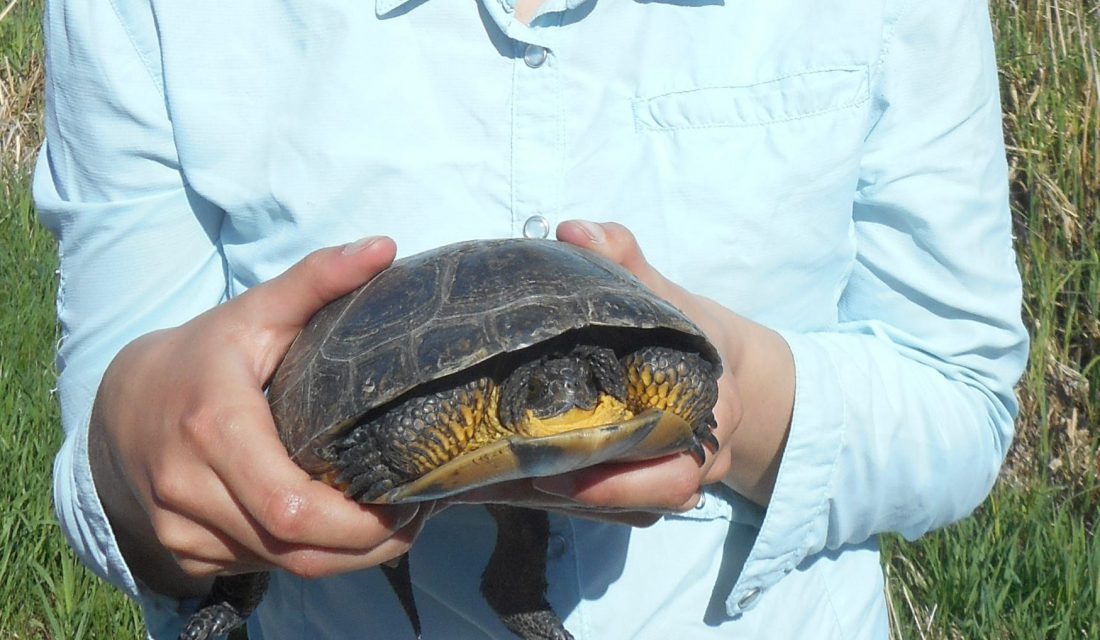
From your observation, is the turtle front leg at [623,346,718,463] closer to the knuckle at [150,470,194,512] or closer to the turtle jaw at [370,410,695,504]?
the turtle jaw at [370,410,695,504]

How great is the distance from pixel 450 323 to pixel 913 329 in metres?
0.64

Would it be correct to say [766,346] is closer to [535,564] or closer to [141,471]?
[535,564]

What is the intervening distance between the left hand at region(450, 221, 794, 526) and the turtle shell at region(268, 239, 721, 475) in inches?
1.7

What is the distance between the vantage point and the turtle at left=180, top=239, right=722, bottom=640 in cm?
148

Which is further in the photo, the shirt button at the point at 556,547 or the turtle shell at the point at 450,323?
the shirt button at the point at 556,547

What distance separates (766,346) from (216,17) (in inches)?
31.2

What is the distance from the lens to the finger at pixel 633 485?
1.44 meters

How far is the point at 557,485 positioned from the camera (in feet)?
4.83

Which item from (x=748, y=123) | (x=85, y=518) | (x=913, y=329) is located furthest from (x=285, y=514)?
(x=913, y=329)

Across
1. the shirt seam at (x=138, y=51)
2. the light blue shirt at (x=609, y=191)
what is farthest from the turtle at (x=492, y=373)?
the shirt seam at (x=138, y=51)

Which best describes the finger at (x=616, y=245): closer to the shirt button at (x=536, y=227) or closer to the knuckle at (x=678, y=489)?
the shirt button at (x=536, y=227)

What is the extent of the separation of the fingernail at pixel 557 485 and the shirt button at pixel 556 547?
0.23 meters

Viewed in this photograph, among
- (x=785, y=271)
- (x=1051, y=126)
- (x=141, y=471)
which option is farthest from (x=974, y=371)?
(x=1051, y=126)

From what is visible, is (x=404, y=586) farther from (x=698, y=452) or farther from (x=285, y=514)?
(x=698, y=452)
